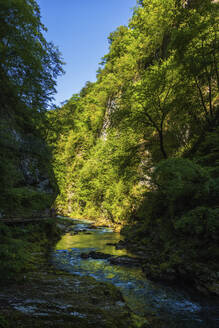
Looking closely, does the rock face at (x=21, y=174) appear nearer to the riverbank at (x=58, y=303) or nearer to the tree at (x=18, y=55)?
the tree at (x=18, y=55)

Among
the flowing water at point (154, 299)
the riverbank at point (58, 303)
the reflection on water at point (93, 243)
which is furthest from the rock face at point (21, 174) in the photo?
the flowing water at point (154, 299)

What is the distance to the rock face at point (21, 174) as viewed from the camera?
555cm

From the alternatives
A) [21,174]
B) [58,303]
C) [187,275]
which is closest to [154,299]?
[187,275]

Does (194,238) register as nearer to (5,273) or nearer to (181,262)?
(181,262)

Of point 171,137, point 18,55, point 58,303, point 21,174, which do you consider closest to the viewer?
point 58,303

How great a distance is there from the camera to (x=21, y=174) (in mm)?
8875

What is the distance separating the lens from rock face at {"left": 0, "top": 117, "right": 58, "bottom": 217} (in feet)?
18.2

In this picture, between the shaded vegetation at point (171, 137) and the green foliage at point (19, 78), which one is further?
the shaded vegetation at point (171, 137)

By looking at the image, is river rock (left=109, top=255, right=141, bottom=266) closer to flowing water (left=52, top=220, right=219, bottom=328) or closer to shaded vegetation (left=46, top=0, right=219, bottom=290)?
flowing water (left=52, top=220, right=219, bottom=328)

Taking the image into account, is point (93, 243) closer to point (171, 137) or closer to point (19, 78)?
point (171, 137)

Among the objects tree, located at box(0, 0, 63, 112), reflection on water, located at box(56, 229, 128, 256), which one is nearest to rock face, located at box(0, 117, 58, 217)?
tree, located at box(0, 0, 63, 112)

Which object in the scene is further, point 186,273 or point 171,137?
point 171,137

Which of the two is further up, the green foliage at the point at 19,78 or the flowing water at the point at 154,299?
the green foliage at the point at 19,78

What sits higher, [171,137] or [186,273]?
[171,137]
